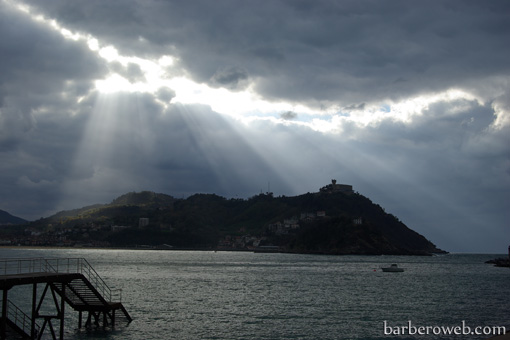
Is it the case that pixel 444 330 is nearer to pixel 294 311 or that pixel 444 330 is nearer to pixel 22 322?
pixel 294 311

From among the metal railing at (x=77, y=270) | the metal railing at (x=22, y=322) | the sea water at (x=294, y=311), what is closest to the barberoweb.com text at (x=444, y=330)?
the sea water at (x=294, y=311)

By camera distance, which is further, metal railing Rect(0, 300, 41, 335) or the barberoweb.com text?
the barberoweb.com text

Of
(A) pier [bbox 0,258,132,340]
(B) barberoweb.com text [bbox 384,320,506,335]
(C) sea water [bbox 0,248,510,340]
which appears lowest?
(C) sea water [bbox 0,248,510,340]

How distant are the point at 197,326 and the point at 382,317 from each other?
810 inches

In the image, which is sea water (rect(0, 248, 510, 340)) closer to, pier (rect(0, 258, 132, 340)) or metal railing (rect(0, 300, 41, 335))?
A: pier (rect(0, 258, 132, 340))

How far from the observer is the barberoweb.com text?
4269cm

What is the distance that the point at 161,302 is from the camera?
63219 mm

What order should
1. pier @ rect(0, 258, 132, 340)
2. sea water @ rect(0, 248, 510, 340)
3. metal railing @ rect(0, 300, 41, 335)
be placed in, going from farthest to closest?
sea water @ rect(0, 248, 510, 340) → metal railing @ rect(0, 300, 41, 335) → pier @ rect(0, 258, 132, 340)

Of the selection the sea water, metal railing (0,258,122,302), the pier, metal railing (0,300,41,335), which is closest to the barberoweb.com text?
the sea water

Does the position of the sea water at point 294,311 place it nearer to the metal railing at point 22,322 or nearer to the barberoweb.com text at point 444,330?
the barberoweb.com text at point 444,330

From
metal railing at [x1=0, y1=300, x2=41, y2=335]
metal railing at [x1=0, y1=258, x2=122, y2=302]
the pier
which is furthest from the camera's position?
metal railing at [x1=0, y1=258, x2=122, y2=302]

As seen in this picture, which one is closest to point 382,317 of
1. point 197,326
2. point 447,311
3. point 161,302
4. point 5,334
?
point 447,311

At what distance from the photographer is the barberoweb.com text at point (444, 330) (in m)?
42.7

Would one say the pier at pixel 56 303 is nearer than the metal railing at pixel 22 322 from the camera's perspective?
Yes
